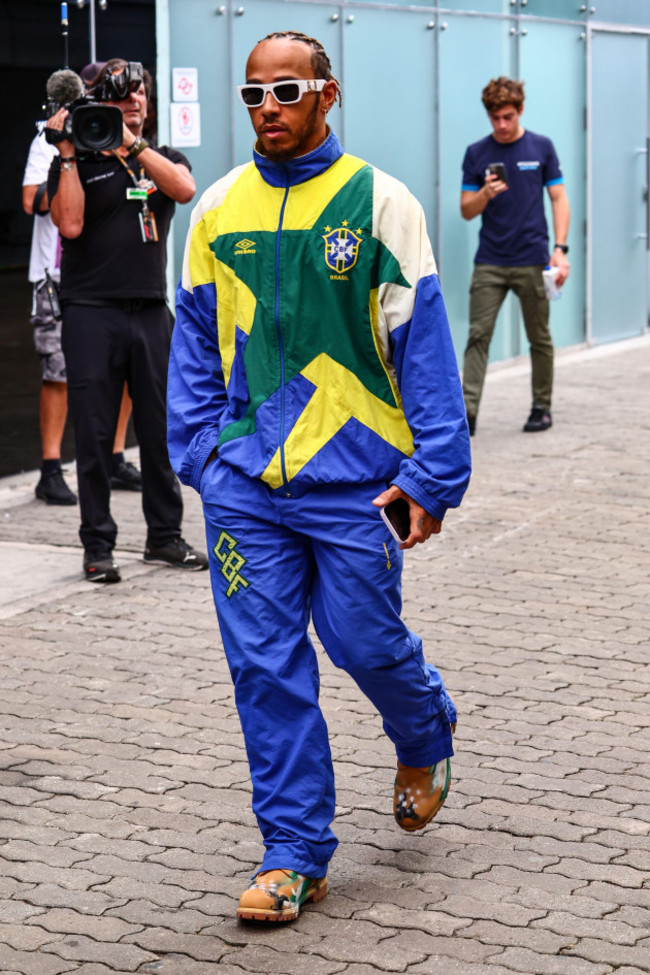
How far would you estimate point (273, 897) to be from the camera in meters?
3.94

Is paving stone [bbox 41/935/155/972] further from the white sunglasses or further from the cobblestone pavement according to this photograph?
the white sunglasses

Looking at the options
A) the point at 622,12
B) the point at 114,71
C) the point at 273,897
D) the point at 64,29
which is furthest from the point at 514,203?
the point at 273,897

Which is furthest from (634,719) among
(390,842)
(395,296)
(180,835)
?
(395,296)

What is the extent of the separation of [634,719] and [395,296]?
7.01 ft

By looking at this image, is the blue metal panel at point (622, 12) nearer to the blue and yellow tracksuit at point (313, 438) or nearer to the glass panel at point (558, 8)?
the glass panel at point (558, 8)

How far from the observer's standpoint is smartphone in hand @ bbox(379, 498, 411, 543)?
3.93 meters

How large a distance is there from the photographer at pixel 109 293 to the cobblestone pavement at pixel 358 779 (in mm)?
558

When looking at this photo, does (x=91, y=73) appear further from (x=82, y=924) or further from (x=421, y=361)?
(x=82, y=924)

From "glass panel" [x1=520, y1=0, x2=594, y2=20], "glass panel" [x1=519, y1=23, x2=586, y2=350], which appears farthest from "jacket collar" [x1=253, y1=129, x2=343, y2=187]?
"glass panel" [x1=520, y1=0, x2=594, y2=20]

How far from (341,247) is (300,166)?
8.8 inches

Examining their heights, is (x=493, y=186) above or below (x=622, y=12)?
below

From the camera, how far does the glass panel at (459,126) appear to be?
45.0ft

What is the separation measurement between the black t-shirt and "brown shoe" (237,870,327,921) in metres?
3.98

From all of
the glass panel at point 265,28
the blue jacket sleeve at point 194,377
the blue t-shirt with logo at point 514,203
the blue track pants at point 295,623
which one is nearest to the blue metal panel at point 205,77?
the glass panel at point 265,28
